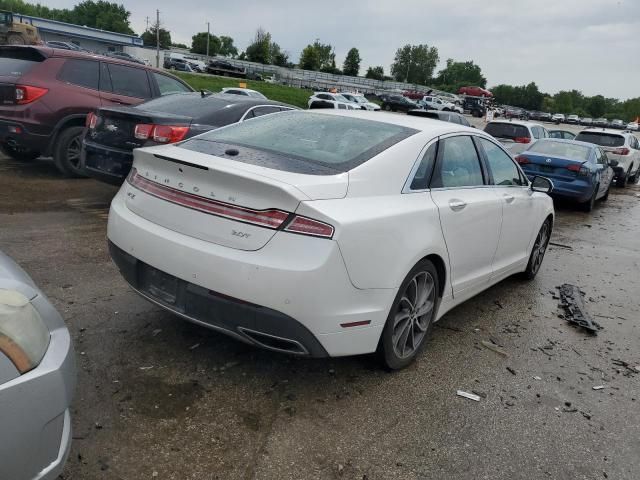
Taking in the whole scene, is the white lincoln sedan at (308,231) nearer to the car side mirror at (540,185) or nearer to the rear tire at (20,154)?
the car side mirror at (540,185)

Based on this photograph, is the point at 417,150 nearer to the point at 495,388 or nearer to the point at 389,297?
the point at 389,297

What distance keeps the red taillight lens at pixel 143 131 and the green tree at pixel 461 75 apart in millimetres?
134017

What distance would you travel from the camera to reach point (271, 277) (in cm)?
270

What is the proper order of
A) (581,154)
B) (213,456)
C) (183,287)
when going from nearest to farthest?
(213,456) → (183,287) → (581,154)

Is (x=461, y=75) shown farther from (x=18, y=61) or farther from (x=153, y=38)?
(x=18, y=61)

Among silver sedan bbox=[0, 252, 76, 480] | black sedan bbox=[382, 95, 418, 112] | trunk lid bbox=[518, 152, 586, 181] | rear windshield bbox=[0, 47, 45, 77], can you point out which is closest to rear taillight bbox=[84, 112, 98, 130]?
rear windshield bbox=[0, 47, 45, 77]

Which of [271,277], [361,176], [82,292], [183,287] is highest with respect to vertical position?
[361,176]

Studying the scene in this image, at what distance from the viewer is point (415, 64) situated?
123938mm

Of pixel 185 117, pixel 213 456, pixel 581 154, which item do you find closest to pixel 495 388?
pixel 213 456

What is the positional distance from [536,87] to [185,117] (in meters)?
142

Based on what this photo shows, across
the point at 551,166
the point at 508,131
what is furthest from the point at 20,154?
the point at 508,131

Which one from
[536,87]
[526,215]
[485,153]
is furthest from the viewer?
[536,87]

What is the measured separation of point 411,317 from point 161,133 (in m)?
4.03

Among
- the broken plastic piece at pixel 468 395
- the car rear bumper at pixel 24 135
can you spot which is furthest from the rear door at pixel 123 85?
the broken plastic piece at pixel 468 395
